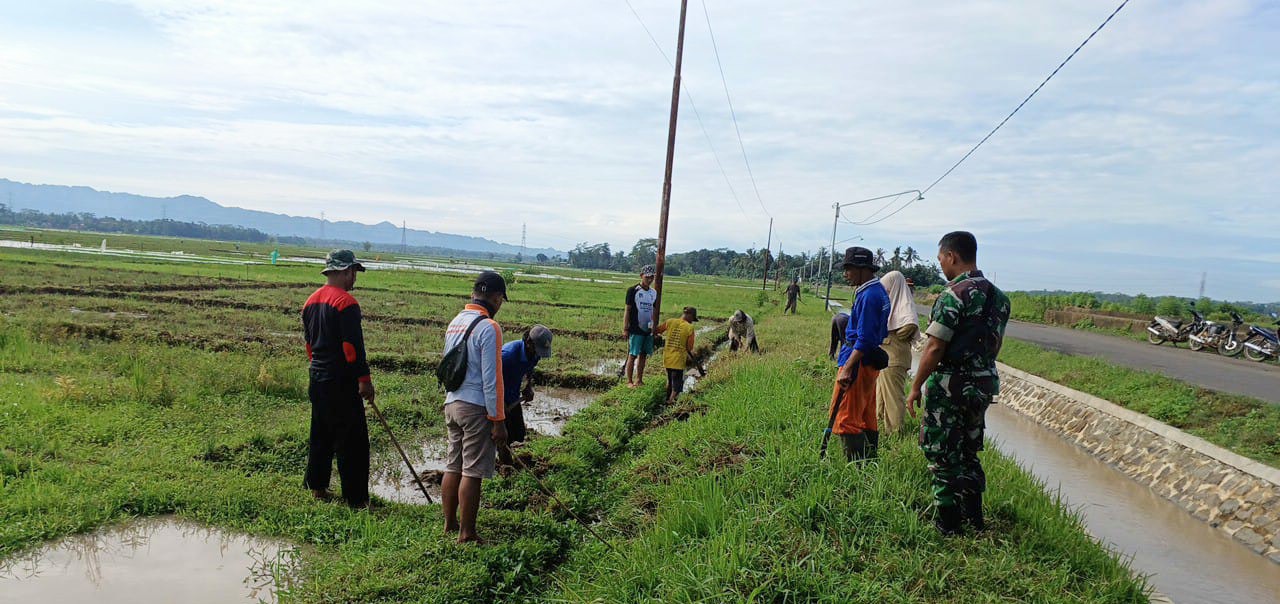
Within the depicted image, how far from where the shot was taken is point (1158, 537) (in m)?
6.23

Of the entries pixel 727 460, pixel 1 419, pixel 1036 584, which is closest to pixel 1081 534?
pixel 1036 584

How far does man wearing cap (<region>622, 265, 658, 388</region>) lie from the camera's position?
29.0 ft

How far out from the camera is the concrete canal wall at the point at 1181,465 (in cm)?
616

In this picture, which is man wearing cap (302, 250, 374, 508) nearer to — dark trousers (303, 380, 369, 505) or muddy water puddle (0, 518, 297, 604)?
dark trousers (303, 380, 369, 505)

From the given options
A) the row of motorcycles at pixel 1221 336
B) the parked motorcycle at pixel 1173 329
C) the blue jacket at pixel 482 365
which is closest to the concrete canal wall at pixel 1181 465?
the blue jacket at pixel 482 365

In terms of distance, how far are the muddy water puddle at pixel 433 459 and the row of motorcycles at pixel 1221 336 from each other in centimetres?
1603

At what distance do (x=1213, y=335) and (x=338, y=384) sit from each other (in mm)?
21234

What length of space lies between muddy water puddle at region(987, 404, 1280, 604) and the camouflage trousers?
58.7 inches

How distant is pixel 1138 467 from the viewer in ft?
26.9

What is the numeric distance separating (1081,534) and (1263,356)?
51.9ft

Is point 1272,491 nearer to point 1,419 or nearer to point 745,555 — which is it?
point 745,555

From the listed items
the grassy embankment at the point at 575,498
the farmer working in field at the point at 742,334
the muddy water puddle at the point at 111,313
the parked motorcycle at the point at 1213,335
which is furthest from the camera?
the parked motorcycle at the point at 1213,335

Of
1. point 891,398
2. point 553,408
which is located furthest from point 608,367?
point 891,398

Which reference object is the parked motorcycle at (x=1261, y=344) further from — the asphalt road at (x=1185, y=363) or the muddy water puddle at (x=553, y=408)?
the muddy water puddle at (x=553, y=408)
